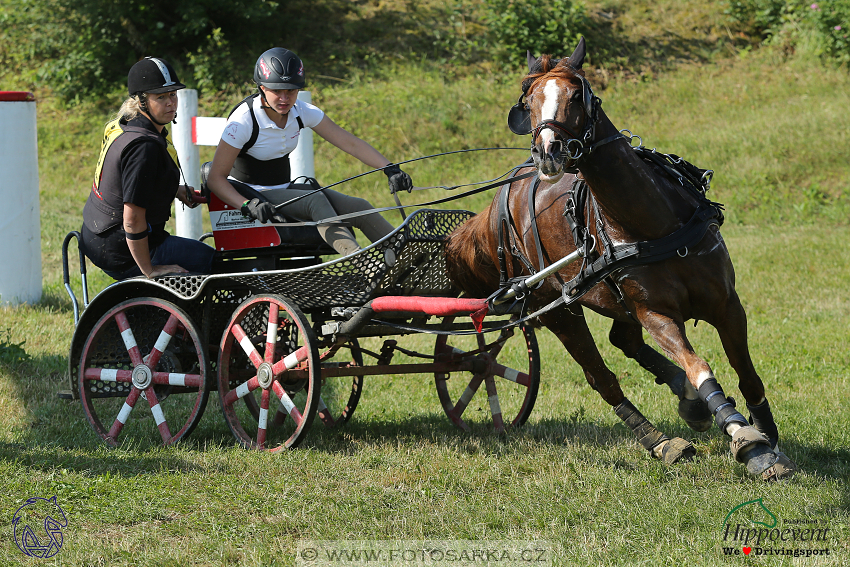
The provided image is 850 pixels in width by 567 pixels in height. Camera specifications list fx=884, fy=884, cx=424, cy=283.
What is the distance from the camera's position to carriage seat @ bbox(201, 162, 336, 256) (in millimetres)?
5121

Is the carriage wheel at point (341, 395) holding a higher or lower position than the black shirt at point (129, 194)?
lower

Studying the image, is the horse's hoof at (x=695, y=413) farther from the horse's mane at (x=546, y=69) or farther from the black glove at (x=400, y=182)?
the black glove at (x=400, y=182)

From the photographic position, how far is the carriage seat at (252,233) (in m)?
5.12

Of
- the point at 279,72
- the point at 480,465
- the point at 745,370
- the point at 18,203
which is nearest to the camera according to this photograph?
the point at 745,370

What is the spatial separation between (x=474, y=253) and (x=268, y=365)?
1327mm

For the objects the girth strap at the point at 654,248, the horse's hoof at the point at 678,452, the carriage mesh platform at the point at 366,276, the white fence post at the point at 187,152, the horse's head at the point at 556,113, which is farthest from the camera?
the white fence post at the point at 187,152

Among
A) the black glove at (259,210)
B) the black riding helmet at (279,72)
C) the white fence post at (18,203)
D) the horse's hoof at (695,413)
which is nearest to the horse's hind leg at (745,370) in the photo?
the horse's hoof at (695,413)

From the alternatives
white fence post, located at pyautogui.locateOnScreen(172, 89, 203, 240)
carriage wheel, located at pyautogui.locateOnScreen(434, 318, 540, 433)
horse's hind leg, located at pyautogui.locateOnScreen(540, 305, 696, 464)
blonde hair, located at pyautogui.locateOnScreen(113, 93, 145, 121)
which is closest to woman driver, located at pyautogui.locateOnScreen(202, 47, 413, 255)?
blonde hair, located at pyautogui.locateOnScreen(113, 93, 145, 121)

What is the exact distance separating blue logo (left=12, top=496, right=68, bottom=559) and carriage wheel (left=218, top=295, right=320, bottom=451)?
3.97 ft

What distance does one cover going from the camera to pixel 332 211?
5.03 meters

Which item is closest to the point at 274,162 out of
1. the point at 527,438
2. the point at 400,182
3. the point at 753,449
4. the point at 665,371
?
the point at 400,182

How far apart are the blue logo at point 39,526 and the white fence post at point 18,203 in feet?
16.2

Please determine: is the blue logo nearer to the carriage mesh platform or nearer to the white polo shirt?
the carriage mesh platform

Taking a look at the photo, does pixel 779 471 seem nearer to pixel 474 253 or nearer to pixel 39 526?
pixel 474 253
